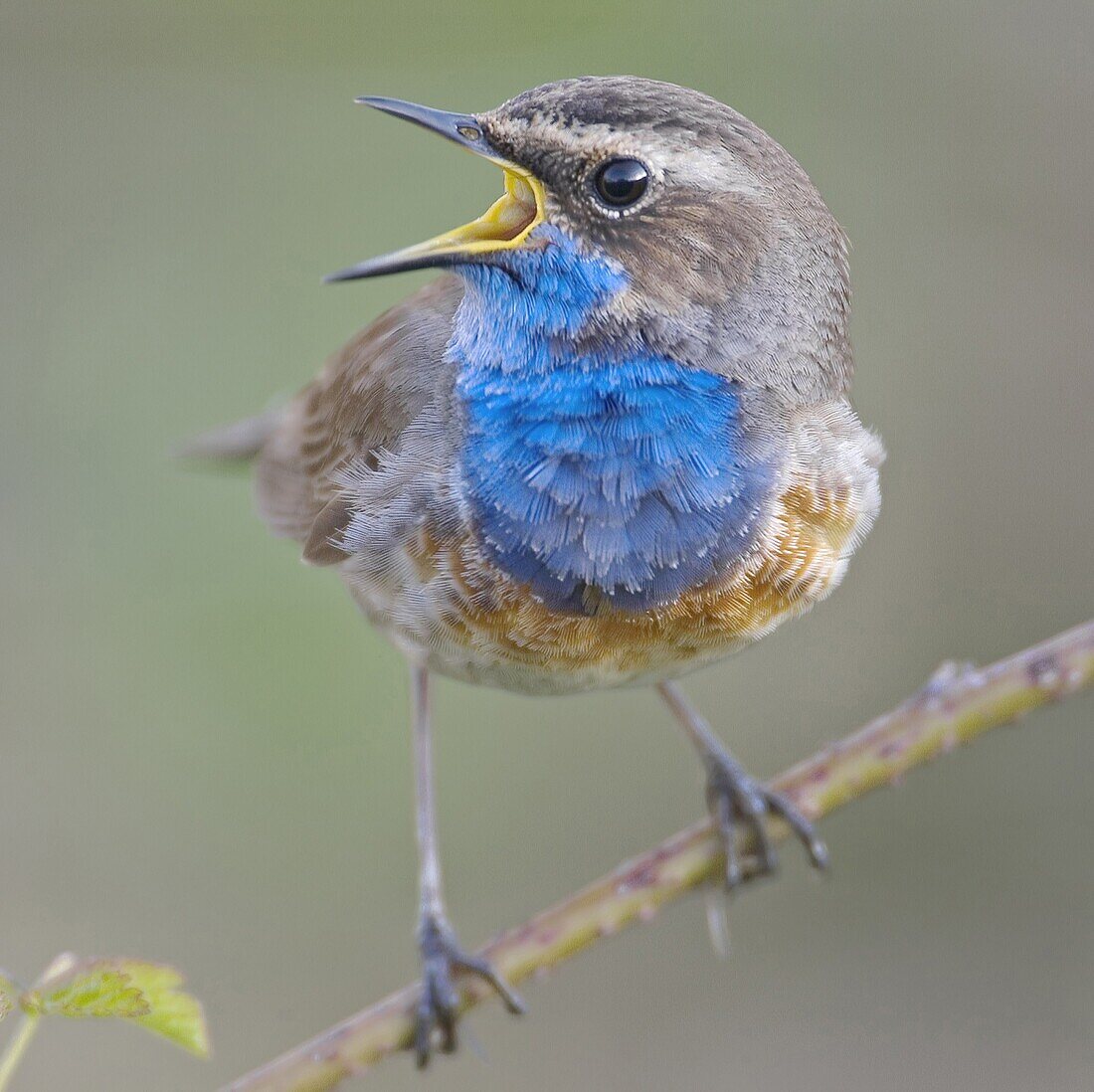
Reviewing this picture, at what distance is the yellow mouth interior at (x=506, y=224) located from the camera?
3.93 metres

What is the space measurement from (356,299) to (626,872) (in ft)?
15.6

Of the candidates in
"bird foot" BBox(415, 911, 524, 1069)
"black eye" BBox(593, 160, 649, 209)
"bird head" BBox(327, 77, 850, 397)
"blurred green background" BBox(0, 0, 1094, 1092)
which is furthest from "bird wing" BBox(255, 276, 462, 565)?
"blurred green background" BBox(0, 0, 1094, 1092)

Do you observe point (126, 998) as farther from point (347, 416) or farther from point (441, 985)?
point (347, 416)

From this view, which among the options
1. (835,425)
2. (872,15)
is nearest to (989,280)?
(872,15)

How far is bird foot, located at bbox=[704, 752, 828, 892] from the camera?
5113 mm

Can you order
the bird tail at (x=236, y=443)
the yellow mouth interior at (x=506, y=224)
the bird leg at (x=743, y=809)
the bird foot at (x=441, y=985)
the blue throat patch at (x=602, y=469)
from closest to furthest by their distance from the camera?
the yellow mouth interior at (x=506, y=224) < the blue throat patch at (x=602, y=469) < the bird foot at (x=441, y=985) < the bird leg at (x=743, y=809) < the bird tail at (x=236, y=443)

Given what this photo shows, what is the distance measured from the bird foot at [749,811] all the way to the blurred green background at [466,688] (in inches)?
102

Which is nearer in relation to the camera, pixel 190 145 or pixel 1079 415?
pixel 1079 415

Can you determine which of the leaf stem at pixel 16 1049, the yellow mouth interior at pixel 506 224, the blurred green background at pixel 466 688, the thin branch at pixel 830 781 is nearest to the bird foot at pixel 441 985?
the thin branch at pixel 830 781

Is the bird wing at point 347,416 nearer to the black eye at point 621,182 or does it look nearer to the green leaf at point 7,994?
the black eye at point 621,182

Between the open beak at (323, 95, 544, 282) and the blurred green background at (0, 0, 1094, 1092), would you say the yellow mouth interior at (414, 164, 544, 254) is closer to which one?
the open beak at (323, 95, 544, 282)

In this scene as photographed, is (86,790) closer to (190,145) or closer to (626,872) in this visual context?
(190,145)

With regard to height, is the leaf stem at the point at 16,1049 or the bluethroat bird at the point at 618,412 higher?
the bluethroat bird at the point at 618,412

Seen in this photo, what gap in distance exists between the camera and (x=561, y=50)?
820 centimetres
